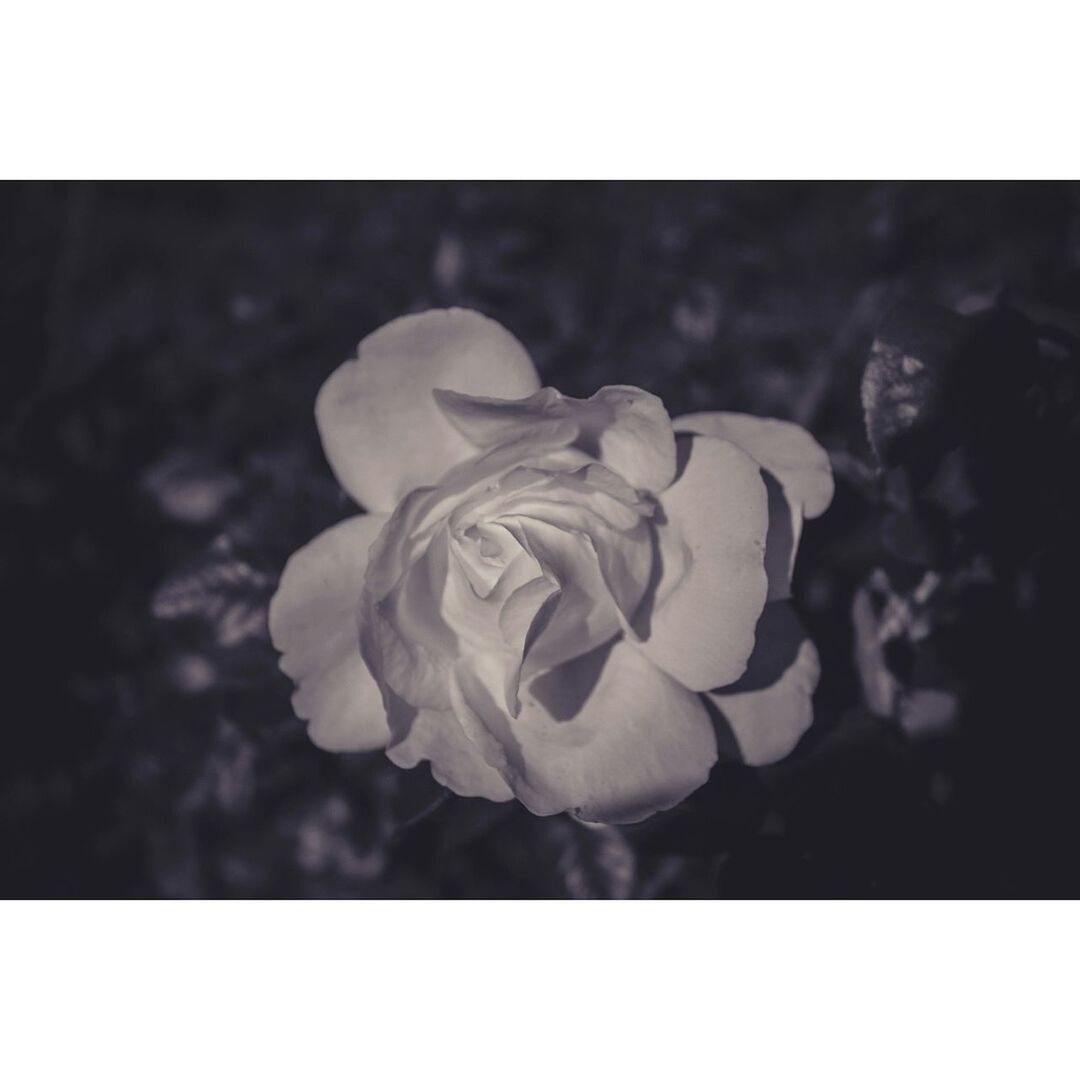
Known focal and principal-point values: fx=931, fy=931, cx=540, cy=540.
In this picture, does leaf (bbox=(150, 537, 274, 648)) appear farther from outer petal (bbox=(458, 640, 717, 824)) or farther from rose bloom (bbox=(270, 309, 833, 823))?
outer petal (bbox=(458, 640, 717, 824))

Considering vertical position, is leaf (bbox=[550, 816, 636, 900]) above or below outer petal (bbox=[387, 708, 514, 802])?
below

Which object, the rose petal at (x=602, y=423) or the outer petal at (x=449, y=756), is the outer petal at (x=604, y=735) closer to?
the outer petal at (x=449, y=756)

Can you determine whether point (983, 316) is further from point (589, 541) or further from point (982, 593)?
point (589, 541)

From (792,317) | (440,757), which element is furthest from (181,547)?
(792,317)

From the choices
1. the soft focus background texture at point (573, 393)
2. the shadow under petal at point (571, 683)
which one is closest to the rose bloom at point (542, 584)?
the shadow under petal at point (571, 683)

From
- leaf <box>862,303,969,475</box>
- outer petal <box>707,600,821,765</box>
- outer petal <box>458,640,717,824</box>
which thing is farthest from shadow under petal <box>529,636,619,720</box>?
leaf <box>862,303,969,475</box>

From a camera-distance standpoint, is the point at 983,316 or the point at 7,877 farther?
the point at 7,877

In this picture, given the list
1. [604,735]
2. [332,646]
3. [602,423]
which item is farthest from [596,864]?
[602,423]

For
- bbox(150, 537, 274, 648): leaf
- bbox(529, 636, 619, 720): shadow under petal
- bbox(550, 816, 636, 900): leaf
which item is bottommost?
bbox(550, 816, 636, 900): leaf
